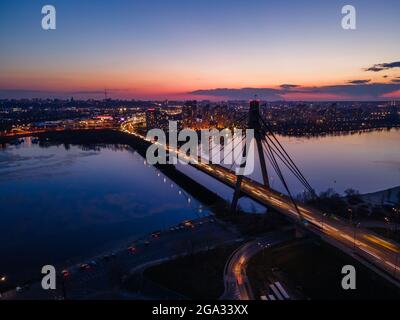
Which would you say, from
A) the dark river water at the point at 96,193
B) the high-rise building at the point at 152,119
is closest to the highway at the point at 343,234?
the dark river water at the point at 96,193

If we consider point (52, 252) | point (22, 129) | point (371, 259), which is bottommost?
point (52, 252)

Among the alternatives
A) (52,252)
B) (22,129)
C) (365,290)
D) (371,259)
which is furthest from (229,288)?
(22,129)

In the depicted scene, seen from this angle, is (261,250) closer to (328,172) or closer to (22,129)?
(328,172)

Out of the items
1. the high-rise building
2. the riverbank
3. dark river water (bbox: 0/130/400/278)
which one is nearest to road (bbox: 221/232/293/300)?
dark river water (bbox: 0/130/400/278)

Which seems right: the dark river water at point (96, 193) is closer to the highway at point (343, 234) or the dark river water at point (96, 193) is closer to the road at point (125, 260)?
the road at point (125, 260)

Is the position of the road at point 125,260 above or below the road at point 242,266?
below

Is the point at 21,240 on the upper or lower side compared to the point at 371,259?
lower
